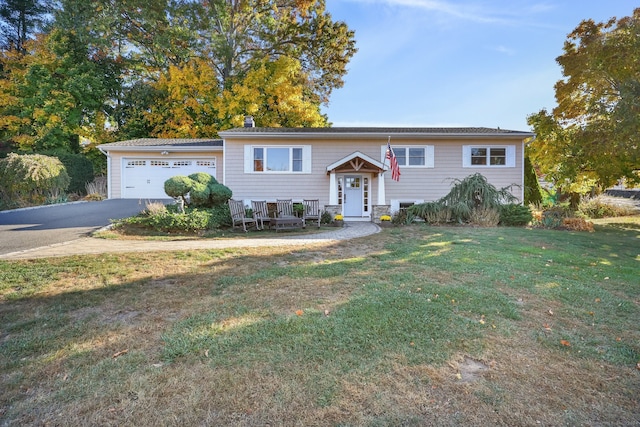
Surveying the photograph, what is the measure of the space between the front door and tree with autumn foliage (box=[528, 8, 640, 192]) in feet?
27.2

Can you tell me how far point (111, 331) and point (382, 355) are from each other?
9.05ft

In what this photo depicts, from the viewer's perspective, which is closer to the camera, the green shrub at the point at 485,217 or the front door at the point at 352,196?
the green shrub at the point at 485,217

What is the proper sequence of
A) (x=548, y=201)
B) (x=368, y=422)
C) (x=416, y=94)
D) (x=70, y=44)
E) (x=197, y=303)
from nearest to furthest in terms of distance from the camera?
(x=368, y=422), (x=197, y=303), (x=416, y=94), (x=548, y=201), (x=70, y=44)

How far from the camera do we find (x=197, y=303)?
3949 millimetres

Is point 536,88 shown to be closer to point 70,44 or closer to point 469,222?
point 469,222

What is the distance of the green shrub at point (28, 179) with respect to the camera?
1393 centimetres

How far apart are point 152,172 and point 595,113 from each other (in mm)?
19875

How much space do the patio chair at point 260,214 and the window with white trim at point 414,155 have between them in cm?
617

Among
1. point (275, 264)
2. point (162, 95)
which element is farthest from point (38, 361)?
point (162, 95)

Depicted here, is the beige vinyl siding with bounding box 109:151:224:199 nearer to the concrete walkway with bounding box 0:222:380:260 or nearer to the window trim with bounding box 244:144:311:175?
the window trim with bounding box 244:144:311:175

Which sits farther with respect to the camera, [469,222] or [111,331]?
[469,222]

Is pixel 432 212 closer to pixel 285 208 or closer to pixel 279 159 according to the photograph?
pixel 285 208

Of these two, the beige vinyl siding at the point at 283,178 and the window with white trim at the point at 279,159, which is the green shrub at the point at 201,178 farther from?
the window with white trim at the point at 279,159

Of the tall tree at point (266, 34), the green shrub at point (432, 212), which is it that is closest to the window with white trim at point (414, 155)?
the green shrub at point (432, 212)
